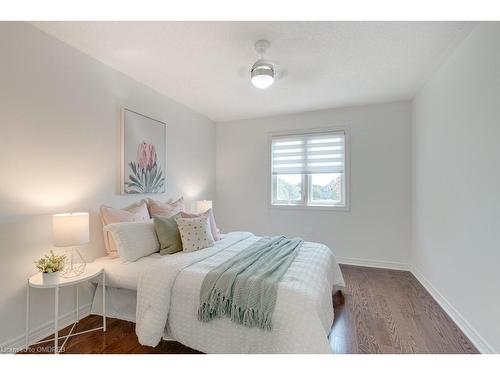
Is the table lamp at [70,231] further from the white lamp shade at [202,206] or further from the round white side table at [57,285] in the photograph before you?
the white lamp shade at [202,206]

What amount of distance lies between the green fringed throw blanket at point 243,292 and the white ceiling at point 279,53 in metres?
1.92

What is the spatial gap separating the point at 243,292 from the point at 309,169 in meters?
2.88

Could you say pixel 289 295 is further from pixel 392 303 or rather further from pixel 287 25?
pixel 287 25

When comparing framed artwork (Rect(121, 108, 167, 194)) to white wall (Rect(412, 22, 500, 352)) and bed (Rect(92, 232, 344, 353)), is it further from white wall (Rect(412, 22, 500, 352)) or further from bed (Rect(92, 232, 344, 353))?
white wall (Rect(412, 22, 500, 352))

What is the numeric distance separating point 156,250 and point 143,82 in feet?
6.66

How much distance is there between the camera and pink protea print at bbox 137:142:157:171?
2980 mm

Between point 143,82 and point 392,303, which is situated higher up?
point 143,82

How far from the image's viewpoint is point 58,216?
75.3 inches

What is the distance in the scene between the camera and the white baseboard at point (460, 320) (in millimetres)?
1812

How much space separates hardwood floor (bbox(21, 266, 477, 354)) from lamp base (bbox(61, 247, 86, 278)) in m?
0.52

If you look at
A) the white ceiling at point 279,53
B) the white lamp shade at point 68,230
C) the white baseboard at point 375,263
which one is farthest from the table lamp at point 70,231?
the white baseboard at point 375,263

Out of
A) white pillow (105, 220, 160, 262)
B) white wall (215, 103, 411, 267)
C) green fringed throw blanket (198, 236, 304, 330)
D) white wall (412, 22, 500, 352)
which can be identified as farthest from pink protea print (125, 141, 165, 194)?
white wall (412, 22, 500, 352)
